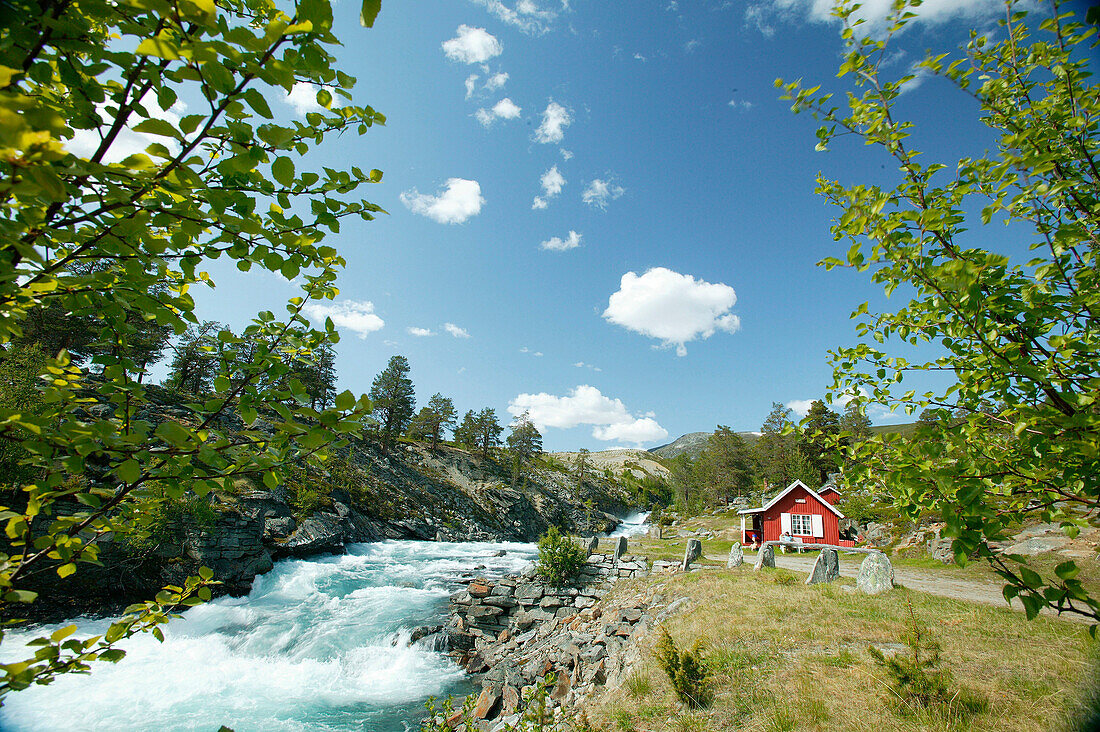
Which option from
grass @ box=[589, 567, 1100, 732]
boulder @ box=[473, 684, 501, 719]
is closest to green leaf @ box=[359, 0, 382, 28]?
grass @ box=[589, 567, 1100, 732]

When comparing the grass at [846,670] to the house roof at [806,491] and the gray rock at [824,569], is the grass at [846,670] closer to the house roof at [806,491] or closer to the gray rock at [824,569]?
the gray rock at [824,569]

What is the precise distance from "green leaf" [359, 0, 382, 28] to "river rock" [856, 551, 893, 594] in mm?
16551

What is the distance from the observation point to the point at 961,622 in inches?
357

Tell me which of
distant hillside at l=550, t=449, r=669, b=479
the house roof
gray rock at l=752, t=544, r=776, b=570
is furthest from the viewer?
distant hillside at l=550, t=449, r=669, b=479

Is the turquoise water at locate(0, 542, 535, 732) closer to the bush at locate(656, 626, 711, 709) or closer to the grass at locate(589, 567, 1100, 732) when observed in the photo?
the grass at locate(589, 567, 1100, 732)

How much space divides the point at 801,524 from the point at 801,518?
426mm

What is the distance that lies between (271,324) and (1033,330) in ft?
15.3

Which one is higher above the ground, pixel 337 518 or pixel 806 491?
pixel 806 491

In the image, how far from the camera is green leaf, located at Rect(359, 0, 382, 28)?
4.45 feet

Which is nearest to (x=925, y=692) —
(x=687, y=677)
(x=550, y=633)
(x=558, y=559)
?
(x=687, y=677)

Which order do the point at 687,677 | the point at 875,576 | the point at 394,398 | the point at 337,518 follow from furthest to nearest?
the point at 394,398 → the point at 337,518 → the point at 875,576 → the point at 687,677

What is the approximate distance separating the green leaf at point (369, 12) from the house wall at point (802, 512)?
122 feet

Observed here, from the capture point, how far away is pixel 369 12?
4.48ft

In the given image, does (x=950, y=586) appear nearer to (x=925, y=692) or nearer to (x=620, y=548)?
(x=925, y=692)
